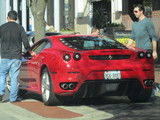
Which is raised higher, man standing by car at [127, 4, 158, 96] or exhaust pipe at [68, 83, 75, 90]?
man standing by car at [127, 4, 158, 96]

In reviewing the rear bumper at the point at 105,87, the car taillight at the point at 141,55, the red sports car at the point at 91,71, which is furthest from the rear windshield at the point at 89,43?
the rear bumper at the point at 105,87

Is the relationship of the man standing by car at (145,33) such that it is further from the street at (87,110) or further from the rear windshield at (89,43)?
the street at (87,110)

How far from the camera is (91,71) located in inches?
336

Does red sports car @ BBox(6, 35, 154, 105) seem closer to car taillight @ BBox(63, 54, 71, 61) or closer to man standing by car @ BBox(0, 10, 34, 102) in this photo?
car taillight @ BBox(63, 54, 71, 61)

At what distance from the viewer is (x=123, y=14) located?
25.6 metres

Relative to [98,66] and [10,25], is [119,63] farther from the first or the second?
[10,25]

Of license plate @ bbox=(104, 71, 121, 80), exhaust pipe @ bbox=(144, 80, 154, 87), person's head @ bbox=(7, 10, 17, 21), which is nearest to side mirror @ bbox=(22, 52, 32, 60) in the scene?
person's head @ bbox=(7, 10, 17, 21)

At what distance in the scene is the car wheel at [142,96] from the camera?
29.8ft

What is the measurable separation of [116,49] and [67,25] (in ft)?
88.7

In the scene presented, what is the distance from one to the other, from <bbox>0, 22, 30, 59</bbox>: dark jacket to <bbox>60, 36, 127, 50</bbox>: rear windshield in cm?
88

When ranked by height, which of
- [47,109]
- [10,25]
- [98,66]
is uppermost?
[10,25]

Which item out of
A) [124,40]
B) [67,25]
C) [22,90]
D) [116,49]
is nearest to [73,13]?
[67,25]

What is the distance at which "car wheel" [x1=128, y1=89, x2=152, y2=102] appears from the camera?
909cm

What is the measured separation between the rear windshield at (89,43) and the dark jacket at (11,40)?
0.88m
